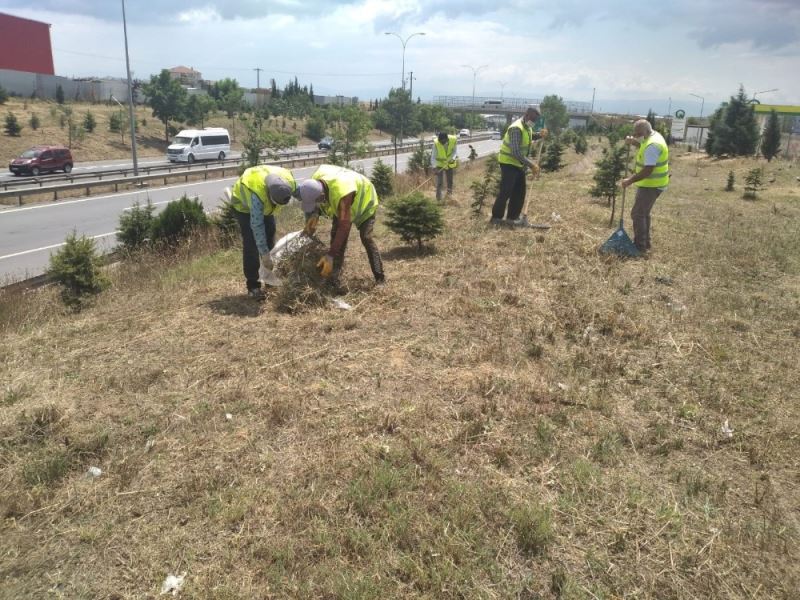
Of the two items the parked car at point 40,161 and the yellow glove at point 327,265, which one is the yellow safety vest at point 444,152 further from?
the parked car at point 40,161

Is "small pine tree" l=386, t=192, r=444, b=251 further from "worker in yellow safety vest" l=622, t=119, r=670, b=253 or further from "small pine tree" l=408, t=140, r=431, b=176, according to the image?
"small pine tree" l=408, t=140, r=431, b=176

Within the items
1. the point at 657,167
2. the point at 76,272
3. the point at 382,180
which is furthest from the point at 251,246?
the point at 382,180

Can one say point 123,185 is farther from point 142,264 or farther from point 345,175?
point 345,175

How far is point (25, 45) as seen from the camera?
53312 mm

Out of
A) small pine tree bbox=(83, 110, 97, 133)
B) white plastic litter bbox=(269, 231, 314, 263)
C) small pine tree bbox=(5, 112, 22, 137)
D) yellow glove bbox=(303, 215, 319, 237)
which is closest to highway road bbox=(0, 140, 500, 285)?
white plastic litter bbox=(269, 231, 314, 263)

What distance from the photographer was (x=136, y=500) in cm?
308

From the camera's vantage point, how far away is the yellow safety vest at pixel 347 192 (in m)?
5.63

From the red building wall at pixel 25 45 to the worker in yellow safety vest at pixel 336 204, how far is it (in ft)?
202

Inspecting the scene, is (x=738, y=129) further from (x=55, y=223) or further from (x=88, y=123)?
(x=88, y=123)

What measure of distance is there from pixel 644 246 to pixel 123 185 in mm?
21845

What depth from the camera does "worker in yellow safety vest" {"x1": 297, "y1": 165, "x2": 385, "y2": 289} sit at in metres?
5.54

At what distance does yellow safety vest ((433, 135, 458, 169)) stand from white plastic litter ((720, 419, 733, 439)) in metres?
9.34

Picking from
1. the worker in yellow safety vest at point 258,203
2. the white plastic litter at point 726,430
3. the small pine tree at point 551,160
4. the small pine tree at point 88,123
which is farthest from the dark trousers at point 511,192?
the small pine tree at point 88,123

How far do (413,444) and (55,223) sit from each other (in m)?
16.5
